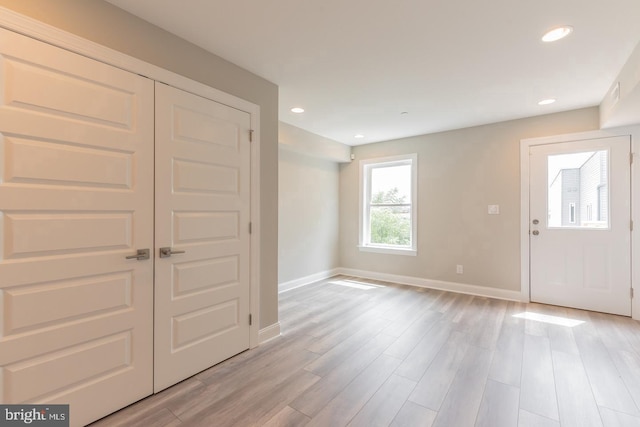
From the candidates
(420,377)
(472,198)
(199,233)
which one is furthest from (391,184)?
(199,233)

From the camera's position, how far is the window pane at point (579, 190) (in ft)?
11.5

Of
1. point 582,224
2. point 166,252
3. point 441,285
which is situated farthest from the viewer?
point 441,285

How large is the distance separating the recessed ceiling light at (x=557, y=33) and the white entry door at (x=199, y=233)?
2387 mm

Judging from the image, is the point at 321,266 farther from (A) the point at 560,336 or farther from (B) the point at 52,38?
(B) the point at 52,38

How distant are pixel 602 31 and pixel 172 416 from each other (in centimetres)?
386

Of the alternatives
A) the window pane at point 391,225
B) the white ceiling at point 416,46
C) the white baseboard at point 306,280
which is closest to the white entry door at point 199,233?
the white ceiling at point 416,46

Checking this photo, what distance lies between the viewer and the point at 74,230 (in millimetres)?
1616

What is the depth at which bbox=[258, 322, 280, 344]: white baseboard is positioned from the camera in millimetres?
2715

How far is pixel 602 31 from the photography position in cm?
204

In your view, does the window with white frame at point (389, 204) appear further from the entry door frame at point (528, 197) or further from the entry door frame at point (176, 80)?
the entry door frame at point (176, 80)

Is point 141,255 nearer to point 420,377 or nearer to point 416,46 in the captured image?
point 420,377

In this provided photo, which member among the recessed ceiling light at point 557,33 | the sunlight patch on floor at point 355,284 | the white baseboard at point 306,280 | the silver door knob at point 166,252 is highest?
the recessed ceiling light at point 557,33

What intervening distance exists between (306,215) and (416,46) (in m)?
3.25

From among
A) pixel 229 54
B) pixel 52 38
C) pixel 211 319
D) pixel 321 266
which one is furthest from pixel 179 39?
pixel 321 266
